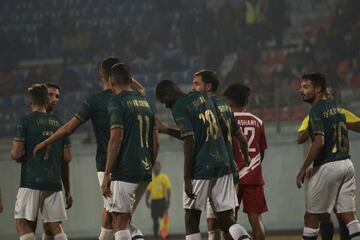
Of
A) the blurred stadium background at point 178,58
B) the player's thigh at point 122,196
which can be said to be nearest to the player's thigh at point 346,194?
the player's thigh at point 122,196

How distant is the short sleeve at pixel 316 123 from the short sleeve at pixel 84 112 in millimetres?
1981

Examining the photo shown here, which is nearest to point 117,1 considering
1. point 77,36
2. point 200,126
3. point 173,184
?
point 77,36

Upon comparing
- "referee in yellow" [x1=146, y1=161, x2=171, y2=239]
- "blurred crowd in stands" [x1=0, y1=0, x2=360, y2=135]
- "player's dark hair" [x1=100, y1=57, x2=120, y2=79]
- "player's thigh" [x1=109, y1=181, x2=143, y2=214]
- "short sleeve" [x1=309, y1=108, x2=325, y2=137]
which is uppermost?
"blurred crowd in stands" [x1=0, y1=0, x2=360, y2=135]

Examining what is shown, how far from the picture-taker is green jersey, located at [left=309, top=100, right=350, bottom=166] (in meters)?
7.56

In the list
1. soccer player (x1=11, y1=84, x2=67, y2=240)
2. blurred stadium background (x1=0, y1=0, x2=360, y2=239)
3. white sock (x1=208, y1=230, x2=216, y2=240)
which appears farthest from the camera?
blurred stadium background (x1=0, y1=0, x2=360, y2=239)

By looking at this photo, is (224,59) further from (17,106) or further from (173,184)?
(17,106)

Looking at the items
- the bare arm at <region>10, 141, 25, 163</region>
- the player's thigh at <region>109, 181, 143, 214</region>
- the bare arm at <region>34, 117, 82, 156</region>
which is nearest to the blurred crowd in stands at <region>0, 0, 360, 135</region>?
the bare arm at <region>10, 141, 25, 163</region>

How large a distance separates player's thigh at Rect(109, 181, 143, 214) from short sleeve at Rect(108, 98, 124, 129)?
46cm

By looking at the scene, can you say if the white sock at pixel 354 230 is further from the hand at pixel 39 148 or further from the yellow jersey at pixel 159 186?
the yellow jersey at pixel 159 186

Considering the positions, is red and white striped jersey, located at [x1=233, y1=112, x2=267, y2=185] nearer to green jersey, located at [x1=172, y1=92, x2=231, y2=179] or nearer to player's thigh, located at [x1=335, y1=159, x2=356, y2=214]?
player's thigh, located at [x1=335, y1=159, x2=356, y2=214]

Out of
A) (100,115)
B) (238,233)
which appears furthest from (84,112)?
(238,233)

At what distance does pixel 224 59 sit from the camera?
671 inches

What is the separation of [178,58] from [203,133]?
10734mm

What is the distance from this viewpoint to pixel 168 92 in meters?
7.39
